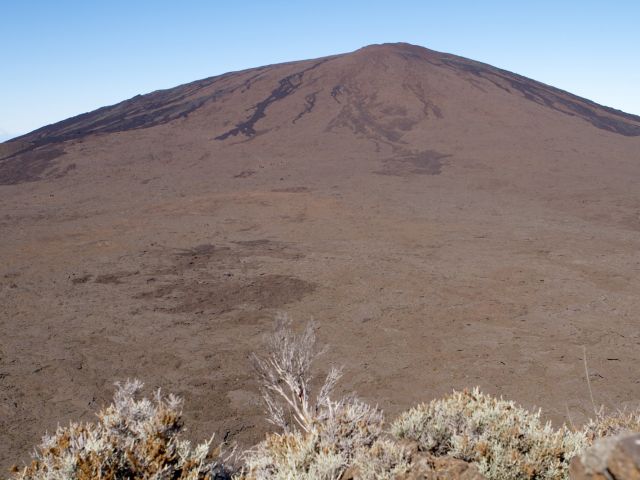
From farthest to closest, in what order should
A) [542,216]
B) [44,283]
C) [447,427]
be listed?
[542,216]
[44,283]
[447,427]

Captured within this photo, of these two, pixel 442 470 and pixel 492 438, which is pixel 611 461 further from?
pixel 492 438

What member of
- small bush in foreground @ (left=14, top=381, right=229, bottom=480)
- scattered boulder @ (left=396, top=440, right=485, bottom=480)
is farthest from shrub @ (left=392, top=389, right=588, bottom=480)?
small bush in foreground @ (left=14, top=381, right=229, bottom=480)

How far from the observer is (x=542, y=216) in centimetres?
1545

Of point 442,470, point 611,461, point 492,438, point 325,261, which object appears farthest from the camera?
point 325,261

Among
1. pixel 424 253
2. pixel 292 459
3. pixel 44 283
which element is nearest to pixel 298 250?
pixel 424 253

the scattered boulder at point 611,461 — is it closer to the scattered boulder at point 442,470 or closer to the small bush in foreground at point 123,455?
the scattered boulder at point 442,470

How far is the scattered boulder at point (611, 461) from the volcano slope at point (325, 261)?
3.52m

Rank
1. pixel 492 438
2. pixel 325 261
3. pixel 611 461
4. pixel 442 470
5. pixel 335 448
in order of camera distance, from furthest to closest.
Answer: pixel 325 261, pixel 492 438, pixel 335 448, pixel 442 470, pixel 611 461

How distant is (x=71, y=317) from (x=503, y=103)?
28470mm

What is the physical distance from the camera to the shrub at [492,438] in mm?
2930

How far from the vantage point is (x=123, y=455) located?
2789mm

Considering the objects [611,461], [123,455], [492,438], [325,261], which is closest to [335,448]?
[492,438]

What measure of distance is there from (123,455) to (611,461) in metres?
2.21

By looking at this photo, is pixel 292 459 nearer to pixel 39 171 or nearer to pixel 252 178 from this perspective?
pixel 252 178
